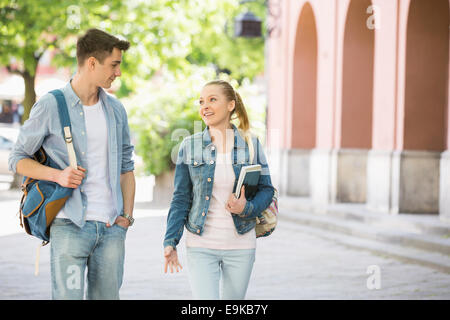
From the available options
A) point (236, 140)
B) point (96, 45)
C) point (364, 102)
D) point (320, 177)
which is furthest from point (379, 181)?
point (96, 45)

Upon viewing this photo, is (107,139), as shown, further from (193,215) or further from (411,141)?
(411,141)

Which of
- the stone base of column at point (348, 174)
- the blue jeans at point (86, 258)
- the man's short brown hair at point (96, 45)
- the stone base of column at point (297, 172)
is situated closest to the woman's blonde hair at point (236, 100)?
the man's short brown hair at point (96, 45)

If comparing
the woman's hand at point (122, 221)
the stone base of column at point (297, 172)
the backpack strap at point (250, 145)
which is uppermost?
the backpack strap at point (250, 145)

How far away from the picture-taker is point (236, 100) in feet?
14.2

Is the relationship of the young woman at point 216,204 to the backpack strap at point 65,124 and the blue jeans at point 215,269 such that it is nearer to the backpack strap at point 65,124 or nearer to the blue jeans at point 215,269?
the blue jeans at point 215,269

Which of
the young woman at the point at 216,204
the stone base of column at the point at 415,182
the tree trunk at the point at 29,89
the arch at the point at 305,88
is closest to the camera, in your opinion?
the young woman at the point at 216,204

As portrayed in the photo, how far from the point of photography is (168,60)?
20.6 m

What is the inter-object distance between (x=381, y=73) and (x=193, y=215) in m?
9.96

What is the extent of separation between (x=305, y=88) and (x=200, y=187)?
48.5ft

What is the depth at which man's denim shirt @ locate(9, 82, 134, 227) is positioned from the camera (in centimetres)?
404

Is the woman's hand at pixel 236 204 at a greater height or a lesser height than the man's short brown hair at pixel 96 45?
lesser

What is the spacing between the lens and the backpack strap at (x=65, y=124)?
160 inches

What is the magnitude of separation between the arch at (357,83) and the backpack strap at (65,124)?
1195 cm
